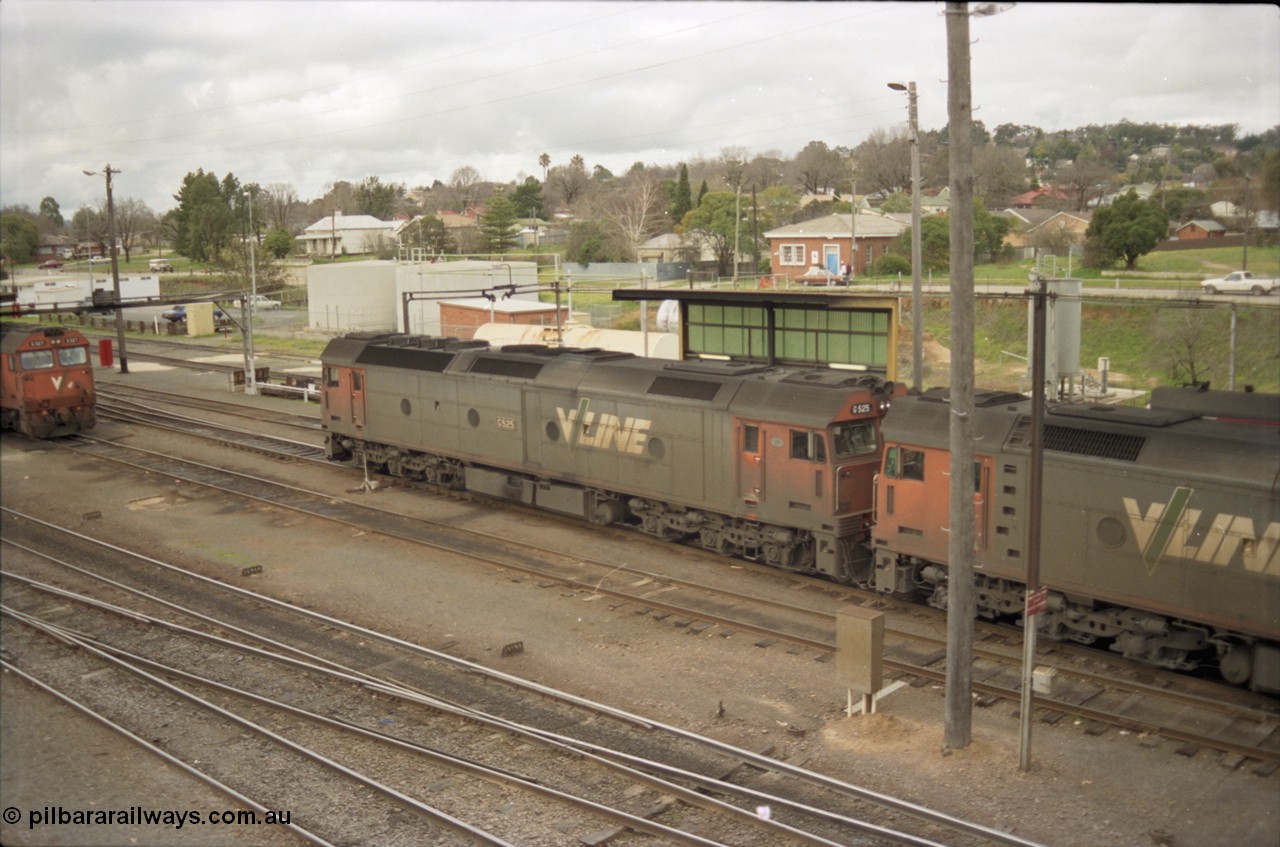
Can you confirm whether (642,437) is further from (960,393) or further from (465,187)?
(465,187)

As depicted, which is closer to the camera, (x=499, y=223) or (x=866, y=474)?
(x=866, y=474)

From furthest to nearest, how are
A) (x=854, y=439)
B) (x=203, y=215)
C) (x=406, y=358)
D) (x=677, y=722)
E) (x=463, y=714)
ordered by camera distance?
(x=203, y=215)
(x=406, y=358)
(x=854, y=439)
(x=463, y=714)
(x=677, y=722)

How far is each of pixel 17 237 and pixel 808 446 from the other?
12322mm

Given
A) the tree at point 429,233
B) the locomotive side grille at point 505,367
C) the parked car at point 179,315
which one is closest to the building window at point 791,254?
the locomotive side grille at point 505,367

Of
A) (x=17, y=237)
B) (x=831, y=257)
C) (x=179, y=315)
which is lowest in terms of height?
(x=179, y=315)

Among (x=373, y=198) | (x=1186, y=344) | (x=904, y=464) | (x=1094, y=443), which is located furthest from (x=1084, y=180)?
(x=373, y=198)

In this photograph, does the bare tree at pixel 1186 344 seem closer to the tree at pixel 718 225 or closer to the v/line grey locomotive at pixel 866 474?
the v/line grey locomotive at pixel 866 474

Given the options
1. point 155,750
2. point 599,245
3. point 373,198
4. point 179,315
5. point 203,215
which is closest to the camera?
point 155,750

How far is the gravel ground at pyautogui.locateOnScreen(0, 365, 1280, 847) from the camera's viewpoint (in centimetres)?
1066

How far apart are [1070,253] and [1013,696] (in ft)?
91.1

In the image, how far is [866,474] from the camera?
17797 millimetres

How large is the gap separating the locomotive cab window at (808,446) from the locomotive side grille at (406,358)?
10.6 metres

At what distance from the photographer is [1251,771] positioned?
37.4 feet

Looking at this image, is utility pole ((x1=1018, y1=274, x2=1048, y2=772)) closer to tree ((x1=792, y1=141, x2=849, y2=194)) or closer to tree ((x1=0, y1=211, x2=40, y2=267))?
tree ((x1=0, y1=211, x2=40, y2=267))
